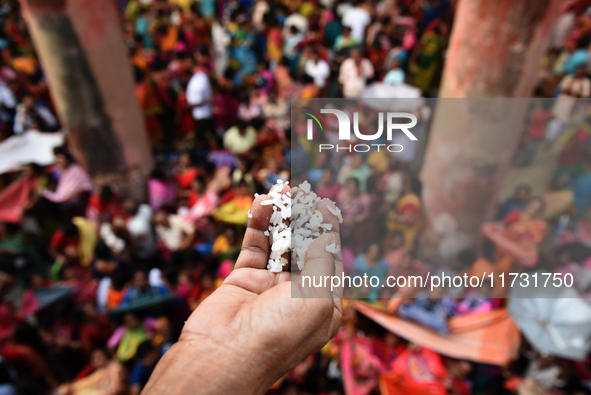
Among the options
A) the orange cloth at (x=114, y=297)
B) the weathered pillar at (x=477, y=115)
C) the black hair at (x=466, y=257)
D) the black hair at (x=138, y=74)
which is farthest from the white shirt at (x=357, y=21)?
the orange cloth at (x=114, y=297)

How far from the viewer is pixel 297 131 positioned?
91.8 inches

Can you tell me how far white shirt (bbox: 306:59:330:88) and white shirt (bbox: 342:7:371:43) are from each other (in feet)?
5.22

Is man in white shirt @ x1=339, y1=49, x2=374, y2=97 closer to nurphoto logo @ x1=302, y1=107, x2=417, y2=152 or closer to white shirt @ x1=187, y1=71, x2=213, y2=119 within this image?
white shirt @ x1=187, y1=71, x2=213, y2=119

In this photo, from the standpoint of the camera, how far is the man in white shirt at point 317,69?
681cm

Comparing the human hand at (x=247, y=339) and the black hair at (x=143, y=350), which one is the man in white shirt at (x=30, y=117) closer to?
the black hair at (x=143, y=350)

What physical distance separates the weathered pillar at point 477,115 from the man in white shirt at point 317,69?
3.32 metres

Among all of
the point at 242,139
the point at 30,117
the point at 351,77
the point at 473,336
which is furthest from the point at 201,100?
the point at 473,336

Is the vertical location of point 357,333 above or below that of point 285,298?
below

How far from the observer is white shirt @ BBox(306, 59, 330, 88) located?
6809 millimetres

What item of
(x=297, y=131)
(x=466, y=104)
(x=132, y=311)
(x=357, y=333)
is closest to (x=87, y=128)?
(x=132, y=311)

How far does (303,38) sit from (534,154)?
570 cm

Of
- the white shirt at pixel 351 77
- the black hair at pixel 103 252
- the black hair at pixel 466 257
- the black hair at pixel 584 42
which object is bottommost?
the black hair at pixel 103 252

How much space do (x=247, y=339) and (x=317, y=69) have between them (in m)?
6.19

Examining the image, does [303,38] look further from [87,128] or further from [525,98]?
[525,98]
